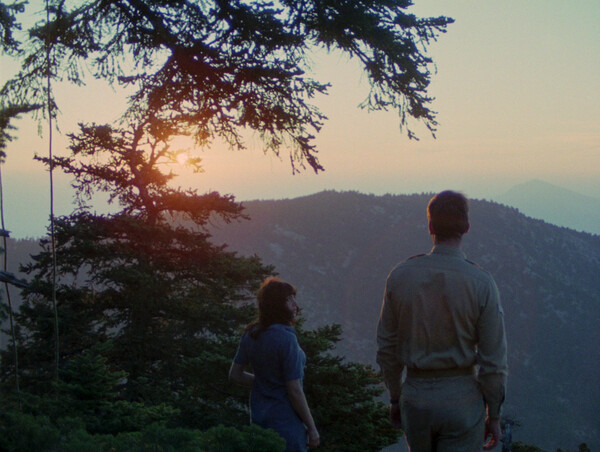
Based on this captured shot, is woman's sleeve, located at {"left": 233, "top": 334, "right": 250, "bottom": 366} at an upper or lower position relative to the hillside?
upper

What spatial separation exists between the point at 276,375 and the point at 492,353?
1.18 m

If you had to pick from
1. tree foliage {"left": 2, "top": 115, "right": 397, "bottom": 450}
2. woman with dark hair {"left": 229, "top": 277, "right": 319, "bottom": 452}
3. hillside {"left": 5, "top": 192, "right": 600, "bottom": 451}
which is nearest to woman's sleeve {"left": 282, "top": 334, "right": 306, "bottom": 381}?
woman with dark hair {"left": 229, "top": 277, "right": 319, "bottom": 452}

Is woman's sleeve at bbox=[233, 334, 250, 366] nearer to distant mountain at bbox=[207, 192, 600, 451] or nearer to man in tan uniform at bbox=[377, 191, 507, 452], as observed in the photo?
man in tan uniform at bbox=[377, 191, 507, 452]

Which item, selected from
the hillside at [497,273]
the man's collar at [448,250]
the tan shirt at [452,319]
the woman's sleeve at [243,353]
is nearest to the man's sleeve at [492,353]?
the tan shirt at [452,319]

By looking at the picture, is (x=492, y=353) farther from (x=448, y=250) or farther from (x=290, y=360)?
(x=290, y=360)

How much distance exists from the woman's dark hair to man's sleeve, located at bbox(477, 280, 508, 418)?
1.07 metres

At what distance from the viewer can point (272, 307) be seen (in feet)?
11.0

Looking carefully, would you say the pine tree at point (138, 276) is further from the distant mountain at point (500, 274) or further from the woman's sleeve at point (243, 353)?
the distant mountain at point (500, 274)

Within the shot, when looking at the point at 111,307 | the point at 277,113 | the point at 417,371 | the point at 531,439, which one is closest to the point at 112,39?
the point at 277,113

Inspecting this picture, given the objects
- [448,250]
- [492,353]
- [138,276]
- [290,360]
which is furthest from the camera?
[138,276]

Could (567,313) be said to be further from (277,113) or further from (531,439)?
(277,113)

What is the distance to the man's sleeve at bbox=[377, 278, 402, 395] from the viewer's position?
3.03m

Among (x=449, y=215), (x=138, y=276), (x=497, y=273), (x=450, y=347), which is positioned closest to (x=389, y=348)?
(x=450, y=347)

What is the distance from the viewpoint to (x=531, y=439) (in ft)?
275
